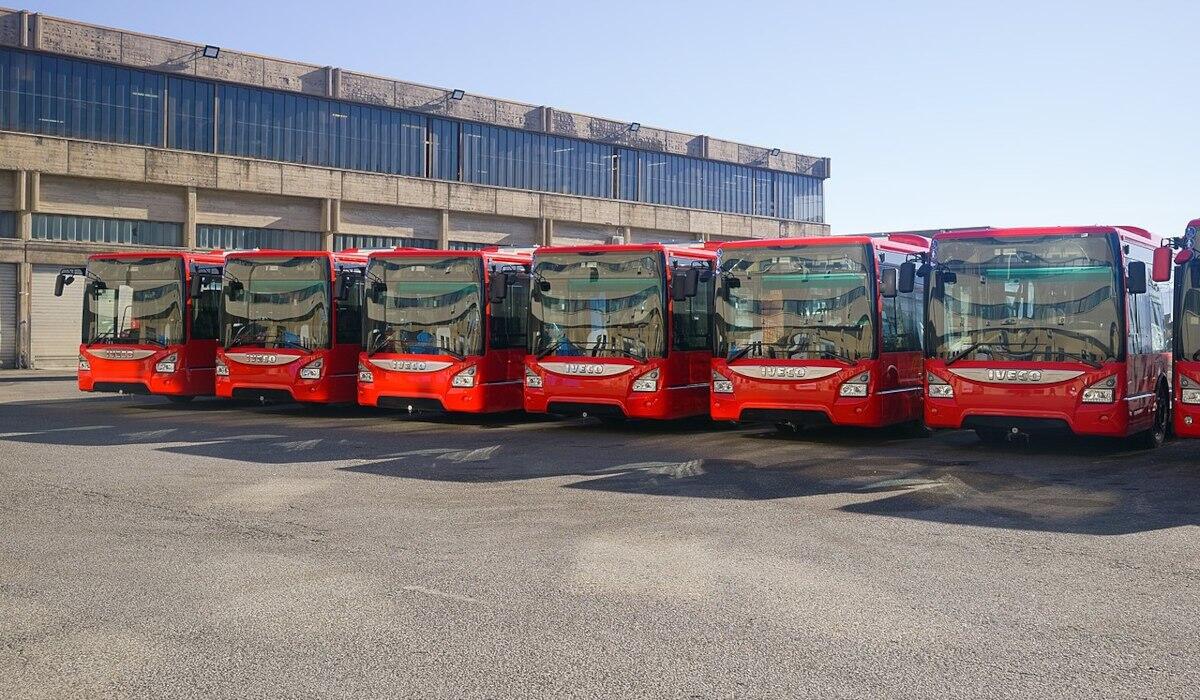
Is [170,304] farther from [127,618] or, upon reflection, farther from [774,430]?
[127,618]

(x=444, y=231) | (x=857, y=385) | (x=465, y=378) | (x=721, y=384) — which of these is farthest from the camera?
(x=444, y=231)

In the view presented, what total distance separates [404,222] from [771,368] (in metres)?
37.5

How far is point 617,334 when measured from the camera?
19.3 meters

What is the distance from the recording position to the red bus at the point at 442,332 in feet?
66.9

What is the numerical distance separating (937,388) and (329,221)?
122 feet

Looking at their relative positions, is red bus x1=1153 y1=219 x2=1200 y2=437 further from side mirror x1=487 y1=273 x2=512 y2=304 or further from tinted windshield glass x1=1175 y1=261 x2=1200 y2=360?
side mirror x1=487 y1=273 x2=512 y2=304

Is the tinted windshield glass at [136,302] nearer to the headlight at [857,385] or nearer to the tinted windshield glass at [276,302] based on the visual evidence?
the tinted windshield glass at [276,302]

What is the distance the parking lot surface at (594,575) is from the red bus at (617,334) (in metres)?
2.97

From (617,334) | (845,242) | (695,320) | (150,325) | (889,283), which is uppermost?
(845,242)

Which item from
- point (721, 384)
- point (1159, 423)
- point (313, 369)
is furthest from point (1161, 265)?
point (313, 369)

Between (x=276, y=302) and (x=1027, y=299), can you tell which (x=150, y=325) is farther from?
(x=1027, y=299)

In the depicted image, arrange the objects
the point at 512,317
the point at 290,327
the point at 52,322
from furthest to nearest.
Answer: the point at 52,322
the point at 290,327
the point at 512,317

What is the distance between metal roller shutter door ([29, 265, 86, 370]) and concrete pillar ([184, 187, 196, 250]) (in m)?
4.09

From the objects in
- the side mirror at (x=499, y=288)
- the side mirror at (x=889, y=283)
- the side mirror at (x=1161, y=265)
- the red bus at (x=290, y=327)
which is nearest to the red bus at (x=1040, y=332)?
the side mirror at (x=889, y=283)
